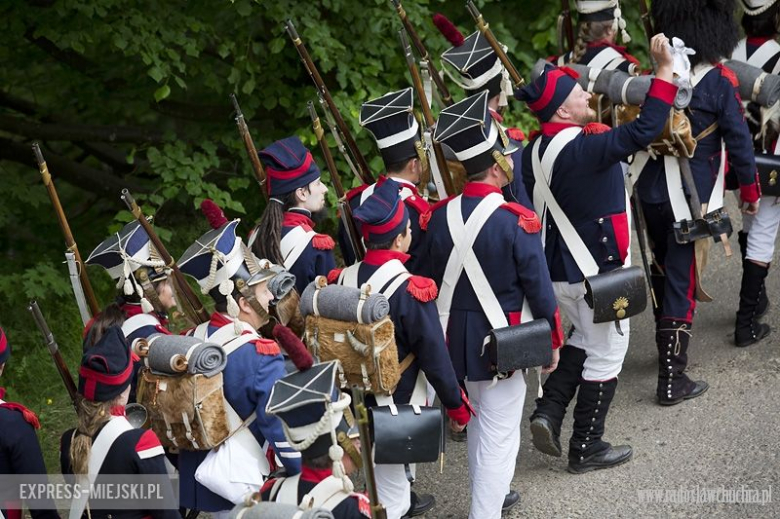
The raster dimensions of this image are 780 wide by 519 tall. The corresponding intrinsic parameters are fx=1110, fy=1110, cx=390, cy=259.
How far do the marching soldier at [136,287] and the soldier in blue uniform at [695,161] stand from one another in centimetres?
275

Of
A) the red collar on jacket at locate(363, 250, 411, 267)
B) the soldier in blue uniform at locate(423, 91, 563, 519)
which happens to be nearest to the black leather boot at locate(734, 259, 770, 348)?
the soldier in blue uniform at locate(423, 91, 563, 519)

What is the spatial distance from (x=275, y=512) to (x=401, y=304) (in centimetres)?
141

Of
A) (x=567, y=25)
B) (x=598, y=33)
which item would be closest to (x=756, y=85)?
(x=598, y=33)

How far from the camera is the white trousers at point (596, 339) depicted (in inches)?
221

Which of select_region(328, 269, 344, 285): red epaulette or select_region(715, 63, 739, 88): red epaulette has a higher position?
select_region(715, 63, 739, 88): red epaulette

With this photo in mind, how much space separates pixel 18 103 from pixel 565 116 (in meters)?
5.26

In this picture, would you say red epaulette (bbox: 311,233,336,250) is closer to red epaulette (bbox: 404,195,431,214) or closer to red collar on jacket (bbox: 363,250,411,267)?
red epaulette (bbox: 404,195,431,214)

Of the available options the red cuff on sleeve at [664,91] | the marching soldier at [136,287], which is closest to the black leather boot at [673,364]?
the red cuff on sleeve at [664,91]

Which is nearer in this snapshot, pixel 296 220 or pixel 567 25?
pixel 296 220

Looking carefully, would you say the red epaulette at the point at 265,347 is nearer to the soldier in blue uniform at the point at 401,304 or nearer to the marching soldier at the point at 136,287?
the soldier in blue uniform at the point at 401,304

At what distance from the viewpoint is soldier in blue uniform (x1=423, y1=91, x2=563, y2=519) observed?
4871mm

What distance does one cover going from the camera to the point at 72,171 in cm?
891

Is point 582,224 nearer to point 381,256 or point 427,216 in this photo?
point 427,216

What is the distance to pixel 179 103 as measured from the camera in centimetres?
858
